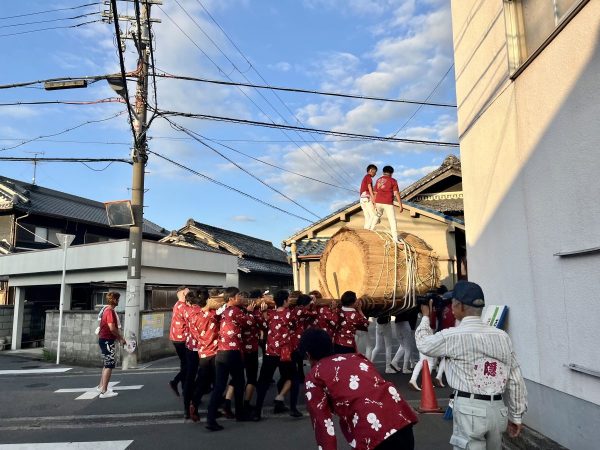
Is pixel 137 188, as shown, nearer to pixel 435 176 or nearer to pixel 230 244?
pixel 435 176

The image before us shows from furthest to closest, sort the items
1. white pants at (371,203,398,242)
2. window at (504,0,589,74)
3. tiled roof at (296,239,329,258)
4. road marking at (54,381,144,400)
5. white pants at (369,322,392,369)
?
tiled roof at (296,239,329,258), white pants at (369,322,392,369), road marking at (54,381,144,400), white pants at (371,203,398,242), window at (504,0,589,74)

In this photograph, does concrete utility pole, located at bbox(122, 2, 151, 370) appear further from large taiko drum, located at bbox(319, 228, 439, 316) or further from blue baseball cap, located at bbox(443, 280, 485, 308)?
blue baseball cap, located at bbox(443, 280, 485, 308)

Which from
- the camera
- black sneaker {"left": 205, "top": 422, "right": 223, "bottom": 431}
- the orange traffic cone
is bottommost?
black sneaker {"left": 205, "top": 422, "right": 223, "bottom": 431}

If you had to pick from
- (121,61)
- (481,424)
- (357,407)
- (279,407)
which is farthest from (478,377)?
(121,61)

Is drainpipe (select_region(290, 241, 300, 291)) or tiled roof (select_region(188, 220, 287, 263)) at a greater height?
tiled roof (select_region(188, 220, 287, 263))

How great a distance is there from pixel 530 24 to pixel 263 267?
62.0ft

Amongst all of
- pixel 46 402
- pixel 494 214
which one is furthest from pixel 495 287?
pixel 46 402

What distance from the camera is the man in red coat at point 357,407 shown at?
2436 millimetres

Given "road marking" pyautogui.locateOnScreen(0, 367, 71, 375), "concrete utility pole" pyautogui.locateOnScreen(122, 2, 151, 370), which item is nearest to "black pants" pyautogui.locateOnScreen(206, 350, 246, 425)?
"concrete utility pole" pyautogui.locateOnScreen(122, 2, 151, 370)

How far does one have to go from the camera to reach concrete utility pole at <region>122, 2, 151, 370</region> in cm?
1036

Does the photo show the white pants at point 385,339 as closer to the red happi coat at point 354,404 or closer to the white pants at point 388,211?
the white pants at point 388,211

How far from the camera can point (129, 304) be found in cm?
1034

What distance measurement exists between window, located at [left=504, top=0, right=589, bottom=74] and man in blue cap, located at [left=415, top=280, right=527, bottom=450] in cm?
303

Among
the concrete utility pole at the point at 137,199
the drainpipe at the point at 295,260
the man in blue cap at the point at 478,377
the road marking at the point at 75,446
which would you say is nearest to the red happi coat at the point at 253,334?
the road marking at the point at 75,446
